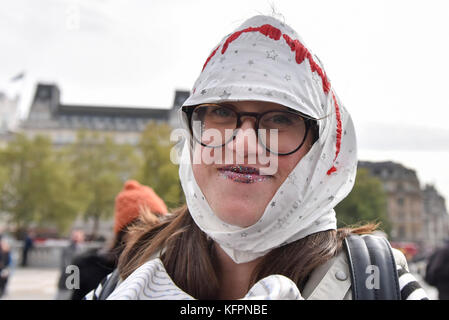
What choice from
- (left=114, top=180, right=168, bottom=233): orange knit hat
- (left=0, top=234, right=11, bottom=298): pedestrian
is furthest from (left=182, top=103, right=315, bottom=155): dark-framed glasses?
(left=0, top=234, right=11, bottom=298): pedestrian

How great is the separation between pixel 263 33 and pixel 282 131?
1.12 feet

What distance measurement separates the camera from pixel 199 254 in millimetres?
1405

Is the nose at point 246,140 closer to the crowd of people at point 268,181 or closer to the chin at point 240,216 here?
the crowd of people at point 268,181

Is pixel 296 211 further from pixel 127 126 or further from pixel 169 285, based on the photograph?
pixel 127 126

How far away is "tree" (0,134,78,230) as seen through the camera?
25.9 metres

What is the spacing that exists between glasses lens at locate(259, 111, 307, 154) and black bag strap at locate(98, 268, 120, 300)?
2.57ft

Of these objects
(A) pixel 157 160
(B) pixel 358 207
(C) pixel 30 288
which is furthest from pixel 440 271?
(A) pixel 157 160

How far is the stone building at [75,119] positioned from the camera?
2169 inches

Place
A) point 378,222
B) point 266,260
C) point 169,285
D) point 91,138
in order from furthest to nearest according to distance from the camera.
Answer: point 91,138 → point 378,222 → point 266,260 → point 169,285

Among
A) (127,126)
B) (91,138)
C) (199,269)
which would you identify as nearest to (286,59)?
Result: (199,269)

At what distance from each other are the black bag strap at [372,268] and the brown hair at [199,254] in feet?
0.28

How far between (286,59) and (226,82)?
0.66ft

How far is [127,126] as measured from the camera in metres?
56.8

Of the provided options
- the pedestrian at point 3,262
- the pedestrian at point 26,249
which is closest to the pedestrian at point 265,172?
the pedestrian at point 3,262
